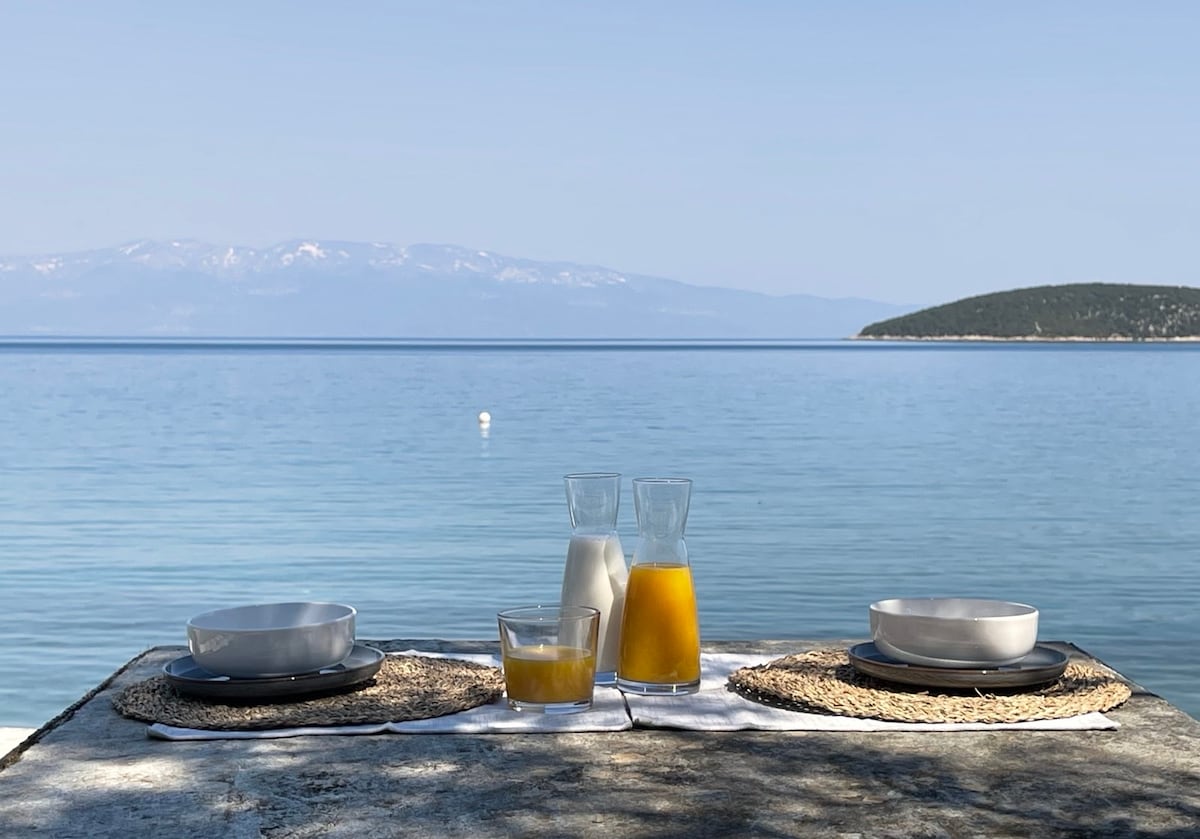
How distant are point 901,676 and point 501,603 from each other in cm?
623

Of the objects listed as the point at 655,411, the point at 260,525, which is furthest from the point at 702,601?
the point at 655,411

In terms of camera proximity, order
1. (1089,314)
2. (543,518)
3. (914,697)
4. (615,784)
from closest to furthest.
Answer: (615,784), (914,697), (543,518), (1089,314)

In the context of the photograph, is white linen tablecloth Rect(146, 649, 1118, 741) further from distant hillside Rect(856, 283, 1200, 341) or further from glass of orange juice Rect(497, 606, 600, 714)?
distant hillside Rect(856, 283, 1200, 341)

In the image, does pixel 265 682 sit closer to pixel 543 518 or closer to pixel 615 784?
pixel 615 784

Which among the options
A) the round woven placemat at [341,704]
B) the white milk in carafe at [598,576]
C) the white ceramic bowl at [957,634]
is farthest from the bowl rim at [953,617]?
the round woven placemat at [341,704]

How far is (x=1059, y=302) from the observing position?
118 meters

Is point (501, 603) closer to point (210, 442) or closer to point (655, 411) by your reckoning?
point (210, 442)

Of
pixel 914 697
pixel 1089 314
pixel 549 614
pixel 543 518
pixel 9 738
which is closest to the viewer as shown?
pixel 549 614

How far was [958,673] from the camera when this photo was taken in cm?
Answer: 200

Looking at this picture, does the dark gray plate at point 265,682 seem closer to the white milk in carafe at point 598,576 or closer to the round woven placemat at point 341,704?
the round woven placemat at point 341,704

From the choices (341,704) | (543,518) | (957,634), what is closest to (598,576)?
(341,704)

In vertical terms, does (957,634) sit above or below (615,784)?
above

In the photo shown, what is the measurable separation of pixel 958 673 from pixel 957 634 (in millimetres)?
69

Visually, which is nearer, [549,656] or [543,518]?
[549,656]
